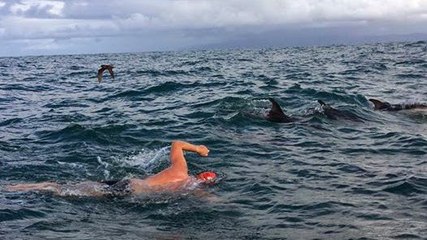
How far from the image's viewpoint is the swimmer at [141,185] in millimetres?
10039

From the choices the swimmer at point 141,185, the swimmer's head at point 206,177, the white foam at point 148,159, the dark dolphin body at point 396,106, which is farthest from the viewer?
the dark dolphin body at point 396,106

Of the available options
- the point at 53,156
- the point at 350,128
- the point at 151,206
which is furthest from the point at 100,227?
the point at 350,128

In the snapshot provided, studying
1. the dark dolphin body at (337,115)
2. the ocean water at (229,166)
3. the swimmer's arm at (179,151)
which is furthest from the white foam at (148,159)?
the dark dolphin body at (337,115)

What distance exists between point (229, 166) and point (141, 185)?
113 inches

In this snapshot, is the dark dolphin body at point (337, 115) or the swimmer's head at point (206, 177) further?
the dark dolphin body at point (337, 115)

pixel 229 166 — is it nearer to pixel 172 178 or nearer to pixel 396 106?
pixel 172 178

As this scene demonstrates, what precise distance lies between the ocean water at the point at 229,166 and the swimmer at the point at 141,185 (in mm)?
236

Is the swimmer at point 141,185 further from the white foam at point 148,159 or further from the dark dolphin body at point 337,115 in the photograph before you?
the dark dolphin body at point 337,115

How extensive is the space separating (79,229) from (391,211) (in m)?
4.95

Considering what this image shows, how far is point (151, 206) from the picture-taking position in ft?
30.6

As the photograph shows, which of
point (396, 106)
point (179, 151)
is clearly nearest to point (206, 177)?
point (179, 151)

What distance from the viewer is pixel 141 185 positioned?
33.0ft

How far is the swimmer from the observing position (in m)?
10.0

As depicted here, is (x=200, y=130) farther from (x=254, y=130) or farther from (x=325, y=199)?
(x=325, y=199)
